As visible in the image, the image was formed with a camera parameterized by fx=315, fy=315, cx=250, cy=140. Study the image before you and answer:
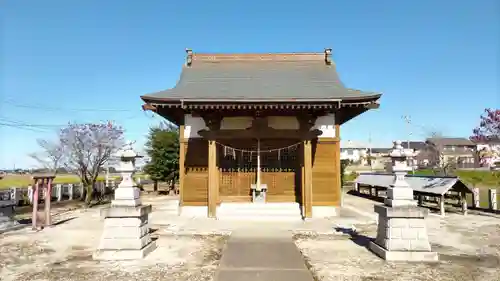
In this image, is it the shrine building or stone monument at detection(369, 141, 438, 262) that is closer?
stone monument at detection(369, 141, 438, 262)

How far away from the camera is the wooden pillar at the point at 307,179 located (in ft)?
38.7

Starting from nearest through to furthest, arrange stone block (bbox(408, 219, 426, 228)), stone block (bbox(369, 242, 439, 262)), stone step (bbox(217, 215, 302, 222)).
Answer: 1. stone block (bbox(369, 242, 439, 262))
2. stone block (bbox(408, 219, 426, 228))
3. stone step (bbox(217, 215, 302, 222))

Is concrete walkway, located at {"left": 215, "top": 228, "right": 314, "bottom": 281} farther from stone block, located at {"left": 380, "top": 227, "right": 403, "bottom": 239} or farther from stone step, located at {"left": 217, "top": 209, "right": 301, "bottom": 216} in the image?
stone step, located at {"left": 217, "top": 209, "right": 301, "bottom": 216}

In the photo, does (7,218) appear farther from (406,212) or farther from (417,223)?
(417,223)

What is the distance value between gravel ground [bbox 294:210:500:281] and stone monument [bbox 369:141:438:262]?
10.1 inches

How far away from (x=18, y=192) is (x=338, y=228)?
17678 millimetres

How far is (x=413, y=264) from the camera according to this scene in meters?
6.43

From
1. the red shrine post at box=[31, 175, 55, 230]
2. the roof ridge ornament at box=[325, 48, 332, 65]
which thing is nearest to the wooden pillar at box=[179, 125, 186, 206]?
the red shrine post at box=[31, 175, 55, 230]

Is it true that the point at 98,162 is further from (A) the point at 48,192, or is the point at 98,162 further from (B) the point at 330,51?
(B) the point at 330,51

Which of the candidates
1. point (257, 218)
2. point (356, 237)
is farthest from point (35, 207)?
point (356, 237)

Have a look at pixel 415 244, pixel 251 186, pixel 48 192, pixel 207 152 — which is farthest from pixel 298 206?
pixel 48 192

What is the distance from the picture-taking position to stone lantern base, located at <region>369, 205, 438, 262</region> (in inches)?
263

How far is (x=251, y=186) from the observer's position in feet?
40.8

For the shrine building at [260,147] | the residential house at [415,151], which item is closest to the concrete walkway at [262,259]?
the shrine building at [260,147]
